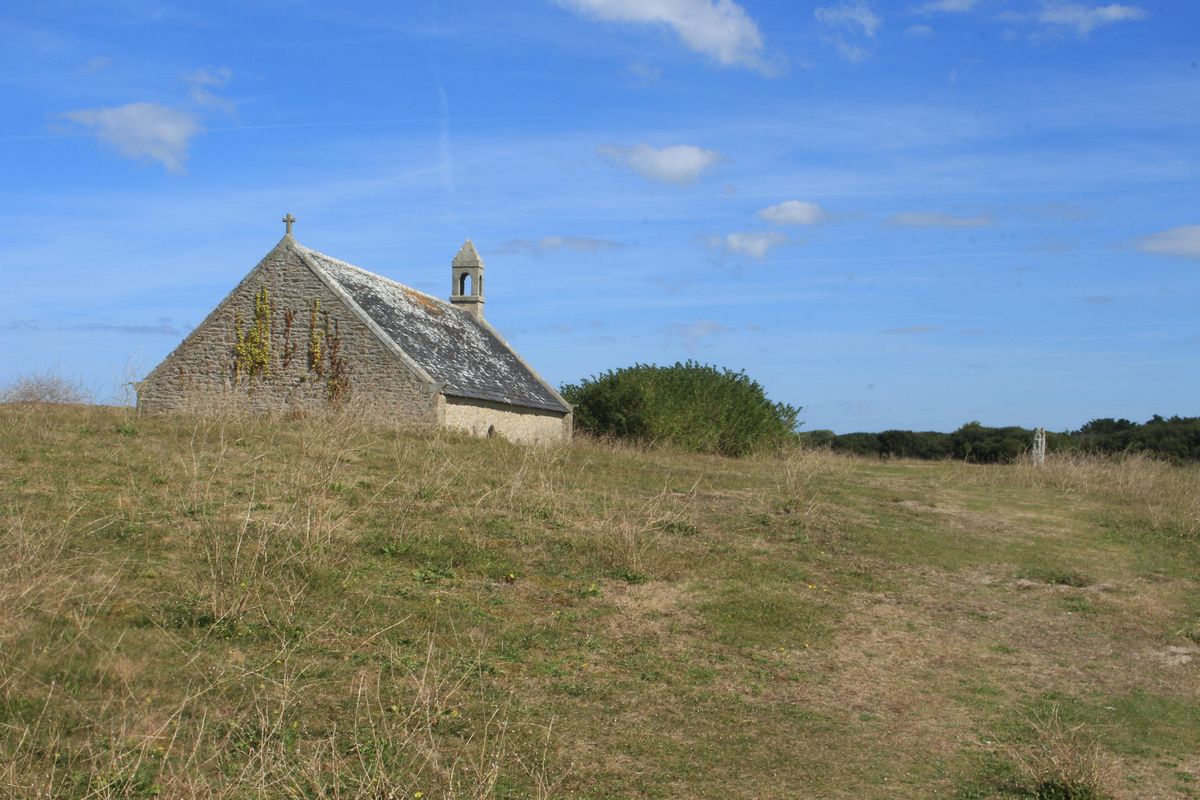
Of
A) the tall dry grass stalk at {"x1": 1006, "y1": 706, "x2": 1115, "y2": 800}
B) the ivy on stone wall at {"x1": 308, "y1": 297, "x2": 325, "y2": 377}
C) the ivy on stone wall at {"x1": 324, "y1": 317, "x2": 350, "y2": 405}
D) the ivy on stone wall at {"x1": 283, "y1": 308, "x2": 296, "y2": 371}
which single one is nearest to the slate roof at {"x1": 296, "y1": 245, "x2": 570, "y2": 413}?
the ivy on stone wall at {"x1": 308, "y1": 297, "x2": 325, "y2": 377}

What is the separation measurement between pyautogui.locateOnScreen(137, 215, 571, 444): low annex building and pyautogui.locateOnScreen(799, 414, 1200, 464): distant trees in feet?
59.0

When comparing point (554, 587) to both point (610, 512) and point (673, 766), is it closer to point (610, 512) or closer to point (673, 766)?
point (610, 512)

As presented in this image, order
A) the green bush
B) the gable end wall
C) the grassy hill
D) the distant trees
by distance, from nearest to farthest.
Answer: the grassy hill, the gable end wall, the green bush, the distant trees

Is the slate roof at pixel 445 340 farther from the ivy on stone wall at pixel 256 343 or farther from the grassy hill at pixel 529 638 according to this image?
the grassy hill at pixel 529 638

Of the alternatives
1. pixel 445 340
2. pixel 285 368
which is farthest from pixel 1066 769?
pixel 445 340

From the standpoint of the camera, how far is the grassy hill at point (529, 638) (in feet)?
22.6

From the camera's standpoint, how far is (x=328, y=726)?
7102mm

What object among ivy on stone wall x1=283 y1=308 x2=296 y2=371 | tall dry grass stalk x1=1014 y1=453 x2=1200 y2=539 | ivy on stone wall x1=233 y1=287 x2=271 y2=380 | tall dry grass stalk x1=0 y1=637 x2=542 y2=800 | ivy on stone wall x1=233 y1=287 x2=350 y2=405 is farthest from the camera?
ivy on stone wall x1=233 y1=287 x2=271 y2=380

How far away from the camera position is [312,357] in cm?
2570

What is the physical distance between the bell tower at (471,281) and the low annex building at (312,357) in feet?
28.7

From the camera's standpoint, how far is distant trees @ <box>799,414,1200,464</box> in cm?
4397

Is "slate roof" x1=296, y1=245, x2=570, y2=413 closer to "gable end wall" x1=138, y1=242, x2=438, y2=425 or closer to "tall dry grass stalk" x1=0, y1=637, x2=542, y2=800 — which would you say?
"gable end wall" x1=138, y1=242, x2=438, y2=425

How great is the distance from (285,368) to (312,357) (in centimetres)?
82

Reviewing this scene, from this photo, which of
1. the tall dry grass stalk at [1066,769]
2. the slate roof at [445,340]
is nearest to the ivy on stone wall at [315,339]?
the slate roof at [445,340]
